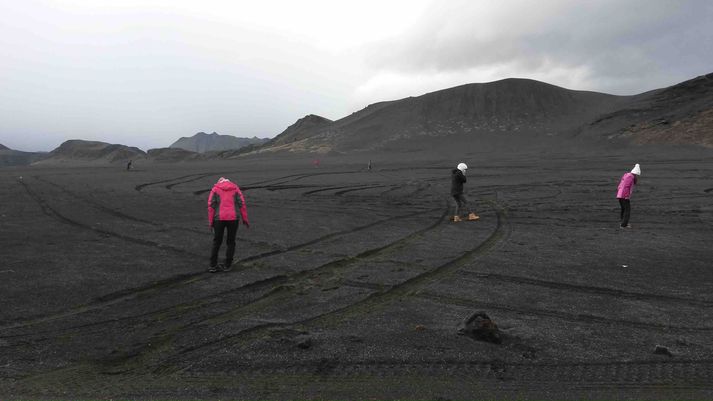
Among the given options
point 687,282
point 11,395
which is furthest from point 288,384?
point 687,282

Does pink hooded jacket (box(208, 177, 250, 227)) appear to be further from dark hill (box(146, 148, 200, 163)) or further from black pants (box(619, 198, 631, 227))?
dark hill (box(146, 148, 200, 163))

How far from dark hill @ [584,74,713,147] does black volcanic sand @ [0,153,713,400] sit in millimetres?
46300

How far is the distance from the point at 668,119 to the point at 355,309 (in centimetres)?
6289

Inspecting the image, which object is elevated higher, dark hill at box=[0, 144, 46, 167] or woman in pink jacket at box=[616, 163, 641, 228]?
dark hill at box=[0, 144, 46, 167]

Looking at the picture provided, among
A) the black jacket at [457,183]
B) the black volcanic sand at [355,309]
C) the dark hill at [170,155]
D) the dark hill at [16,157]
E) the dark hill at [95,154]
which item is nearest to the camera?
the black volcanic sand at [355,309]

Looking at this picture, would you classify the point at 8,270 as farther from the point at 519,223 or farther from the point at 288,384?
the point at 519,223

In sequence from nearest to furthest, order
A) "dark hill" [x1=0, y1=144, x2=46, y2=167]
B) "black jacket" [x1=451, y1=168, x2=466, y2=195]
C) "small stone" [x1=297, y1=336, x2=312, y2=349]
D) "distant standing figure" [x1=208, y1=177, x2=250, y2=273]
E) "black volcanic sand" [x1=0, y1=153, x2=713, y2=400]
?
"black volcanic sand" [x1=0, y1=153, x2=713, y2=400] → "small stone" [x1=297, y1=336, x2=312, y2=349] → "distant standing figure" [x1=208, y1=177, x2=250, y2=273] → "black jacket" [x1=451, y1=168, x2=466, y2=195] → "dark hill" [x1=0, y1=144, x2=46, y2=167]

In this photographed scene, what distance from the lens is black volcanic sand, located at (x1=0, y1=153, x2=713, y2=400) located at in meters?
4.20

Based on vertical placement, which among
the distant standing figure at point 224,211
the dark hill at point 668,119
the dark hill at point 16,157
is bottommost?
the distant standing figure at point 224,211

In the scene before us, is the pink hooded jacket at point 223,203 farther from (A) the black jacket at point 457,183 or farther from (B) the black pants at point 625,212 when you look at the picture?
(B) the black pants at point 625,212

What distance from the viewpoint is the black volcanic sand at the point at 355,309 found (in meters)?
4.20

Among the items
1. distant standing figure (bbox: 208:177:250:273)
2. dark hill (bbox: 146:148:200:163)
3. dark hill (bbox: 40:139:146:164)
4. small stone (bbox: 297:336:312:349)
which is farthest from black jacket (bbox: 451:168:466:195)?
dark hill (bbox: 40:139:146:164)

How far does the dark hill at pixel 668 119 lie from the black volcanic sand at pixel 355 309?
1823 inches

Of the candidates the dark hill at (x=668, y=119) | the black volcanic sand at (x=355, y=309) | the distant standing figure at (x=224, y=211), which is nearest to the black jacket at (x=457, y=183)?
the black volcanic sand at (x=355, y=309)
